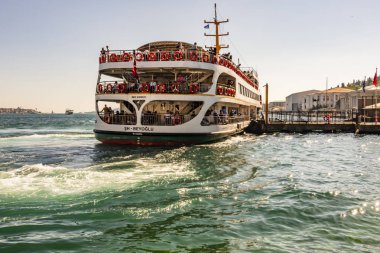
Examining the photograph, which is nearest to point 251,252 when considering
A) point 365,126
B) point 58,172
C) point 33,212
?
point 33,212

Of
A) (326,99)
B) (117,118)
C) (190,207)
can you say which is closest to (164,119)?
(117,118)

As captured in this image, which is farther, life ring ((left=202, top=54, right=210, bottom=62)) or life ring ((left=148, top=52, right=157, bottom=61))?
life ring ((left=202, top=54, right=210, bottom=62))

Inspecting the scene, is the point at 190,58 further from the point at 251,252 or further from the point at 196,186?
the point at 251,252

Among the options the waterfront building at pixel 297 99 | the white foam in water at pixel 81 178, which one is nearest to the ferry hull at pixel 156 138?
the white foam in water at pixel 81 178

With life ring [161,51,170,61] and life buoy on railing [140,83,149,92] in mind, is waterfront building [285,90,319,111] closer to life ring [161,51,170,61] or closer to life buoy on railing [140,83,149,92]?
life ring [161,51,170,61]

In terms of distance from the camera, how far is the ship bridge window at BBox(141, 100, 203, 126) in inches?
844

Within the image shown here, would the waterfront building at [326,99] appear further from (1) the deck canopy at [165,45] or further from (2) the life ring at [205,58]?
(2) the life ring at [205,58]

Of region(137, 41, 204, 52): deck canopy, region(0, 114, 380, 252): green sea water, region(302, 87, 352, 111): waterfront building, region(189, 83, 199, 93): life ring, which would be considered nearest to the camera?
region(0, 114, 380, 252): green sea water

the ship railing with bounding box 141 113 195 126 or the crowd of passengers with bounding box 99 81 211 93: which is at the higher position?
the crowd of passengers with bounding box 99 81 211 93

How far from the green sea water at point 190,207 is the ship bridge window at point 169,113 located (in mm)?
6837

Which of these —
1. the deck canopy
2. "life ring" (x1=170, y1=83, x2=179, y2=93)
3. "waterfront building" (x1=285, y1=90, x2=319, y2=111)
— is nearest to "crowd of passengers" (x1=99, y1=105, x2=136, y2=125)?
"life ring" (x1=170, y1=83, x2=179, y2=93)

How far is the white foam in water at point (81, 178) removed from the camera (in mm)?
9922

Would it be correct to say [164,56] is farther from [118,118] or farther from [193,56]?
[118,118]

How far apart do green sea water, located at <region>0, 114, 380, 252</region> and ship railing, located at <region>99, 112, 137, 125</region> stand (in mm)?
7461
